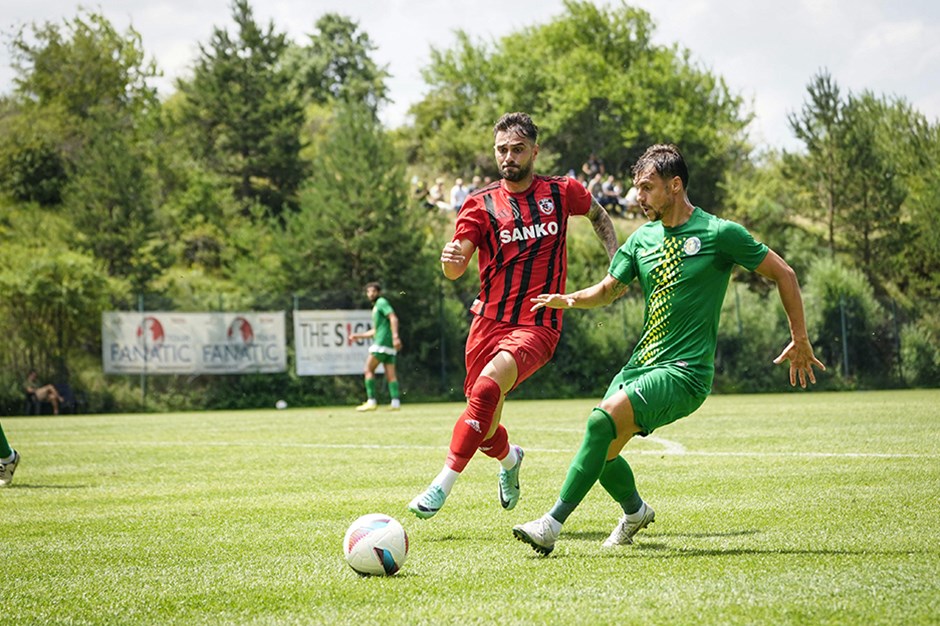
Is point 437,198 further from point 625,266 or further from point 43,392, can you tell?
point 625,266

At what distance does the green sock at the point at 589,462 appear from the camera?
18.3 ft

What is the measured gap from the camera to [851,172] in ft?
138

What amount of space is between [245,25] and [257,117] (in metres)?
4.33

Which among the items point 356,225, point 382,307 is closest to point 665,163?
point 382,307

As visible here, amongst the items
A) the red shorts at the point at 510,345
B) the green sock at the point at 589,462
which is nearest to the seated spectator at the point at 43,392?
the red shorts at the point at 510,345

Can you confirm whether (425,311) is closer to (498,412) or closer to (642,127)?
(498,412)

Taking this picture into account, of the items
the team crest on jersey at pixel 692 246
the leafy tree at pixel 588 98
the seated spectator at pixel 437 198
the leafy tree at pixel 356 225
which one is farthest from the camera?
the leafy tree at pixel 588 98

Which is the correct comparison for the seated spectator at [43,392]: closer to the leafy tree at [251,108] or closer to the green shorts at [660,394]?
the leafy tree at [251,108]

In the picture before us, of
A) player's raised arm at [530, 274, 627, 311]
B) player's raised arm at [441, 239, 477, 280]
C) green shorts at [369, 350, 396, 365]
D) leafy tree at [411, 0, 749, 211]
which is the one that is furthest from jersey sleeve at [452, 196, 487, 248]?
leafy tree at [411, 0, 749, 211]

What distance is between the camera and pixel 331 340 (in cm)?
2955

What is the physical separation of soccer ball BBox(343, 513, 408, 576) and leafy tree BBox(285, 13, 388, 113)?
72.3m

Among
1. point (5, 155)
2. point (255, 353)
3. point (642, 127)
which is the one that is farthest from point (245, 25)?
point (255, 353)

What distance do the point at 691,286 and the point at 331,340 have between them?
24.3 m

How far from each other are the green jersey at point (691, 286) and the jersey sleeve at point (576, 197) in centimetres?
140
